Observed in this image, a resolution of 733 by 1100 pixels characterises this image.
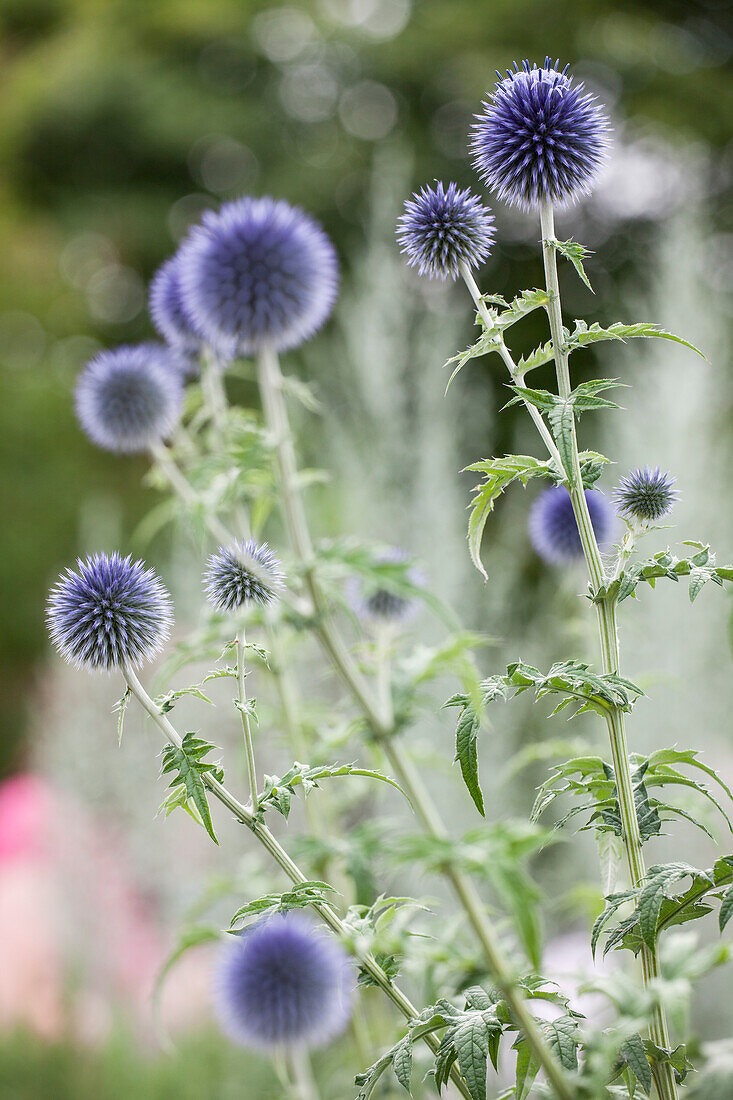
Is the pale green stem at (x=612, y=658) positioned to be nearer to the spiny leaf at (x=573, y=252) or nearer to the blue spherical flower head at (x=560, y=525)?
the spiny leaf at (x=573, y=252)

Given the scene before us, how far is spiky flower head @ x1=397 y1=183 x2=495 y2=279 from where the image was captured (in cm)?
104

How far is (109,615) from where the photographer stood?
3.20 feet

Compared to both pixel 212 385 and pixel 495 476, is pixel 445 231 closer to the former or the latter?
pixel 495 476

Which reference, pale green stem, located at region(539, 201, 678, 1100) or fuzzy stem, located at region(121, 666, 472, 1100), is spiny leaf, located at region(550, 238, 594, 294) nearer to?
pale green stem, located at region(539, 201, 678, 1100)

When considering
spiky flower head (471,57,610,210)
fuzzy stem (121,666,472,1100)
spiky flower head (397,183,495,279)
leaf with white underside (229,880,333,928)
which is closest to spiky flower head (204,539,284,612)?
fuzzy stem (121,666,472,1100)

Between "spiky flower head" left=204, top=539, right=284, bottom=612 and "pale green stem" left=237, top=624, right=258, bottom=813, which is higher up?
"spiky flower head" left=204, top=539, right=284, bottom=612

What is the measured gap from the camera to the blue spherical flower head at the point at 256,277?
829 millimetres

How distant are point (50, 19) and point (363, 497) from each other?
659cm

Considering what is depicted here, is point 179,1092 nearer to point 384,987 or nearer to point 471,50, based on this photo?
point 384,987

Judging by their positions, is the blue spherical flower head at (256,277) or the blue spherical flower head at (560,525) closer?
the blue spherical flower head at (256,277)

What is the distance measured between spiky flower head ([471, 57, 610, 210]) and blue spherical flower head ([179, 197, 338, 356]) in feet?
0.83

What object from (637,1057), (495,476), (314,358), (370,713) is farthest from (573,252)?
(314,358)

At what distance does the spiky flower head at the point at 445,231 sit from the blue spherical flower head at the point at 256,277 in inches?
6.2

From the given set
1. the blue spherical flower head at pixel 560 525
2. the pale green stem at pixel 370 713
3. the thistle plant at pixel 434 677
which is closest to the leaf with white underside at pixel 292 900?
the thistle plant at pixel 434 677
